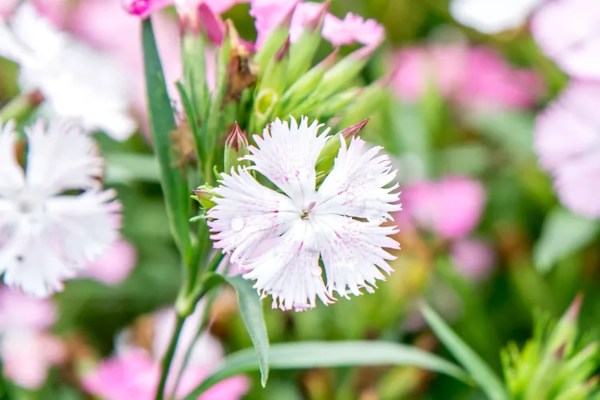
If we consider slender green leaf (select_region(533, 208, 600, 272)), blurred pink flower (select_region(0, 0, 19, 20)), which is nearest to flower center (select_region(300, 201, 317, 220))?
slender green leaf (select_region(533, 208, 600, 272))

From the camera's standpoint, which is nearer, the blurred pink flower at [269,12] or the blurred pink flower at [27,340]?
the blurred pink flower at [269,12]

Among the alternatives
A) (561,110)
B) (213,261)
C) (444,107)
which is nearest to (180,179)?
(213,261)

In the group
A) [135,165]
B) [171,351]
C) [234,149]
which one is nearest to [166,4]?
[234,149]

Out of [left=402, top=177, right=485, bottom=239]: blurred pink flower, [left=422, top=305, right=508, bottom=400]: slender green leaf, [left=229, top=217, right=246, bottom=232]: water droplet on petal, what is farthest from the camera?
[left=402, top=177, right=485, bottom=239]: blurred pink flower

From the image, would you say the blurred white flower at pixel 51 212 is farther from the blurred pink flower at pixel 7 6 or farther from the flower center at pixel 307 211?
the blurred pink flower at pixel 7 6

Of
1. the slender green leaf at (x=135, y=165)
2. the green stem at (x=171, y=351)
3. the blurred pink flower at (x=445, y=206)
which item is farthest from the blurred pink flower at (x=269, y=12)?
the blurred pink flower at (x=445, y=206)

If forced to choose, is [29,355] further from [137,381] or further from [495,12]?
[495,12]

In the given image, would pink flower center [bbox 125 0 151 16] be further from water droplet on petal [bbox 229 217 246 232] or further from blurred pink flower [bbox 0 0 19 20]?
blurred pink flower [bbox 0 0 19 20]
